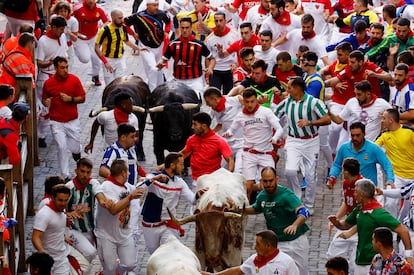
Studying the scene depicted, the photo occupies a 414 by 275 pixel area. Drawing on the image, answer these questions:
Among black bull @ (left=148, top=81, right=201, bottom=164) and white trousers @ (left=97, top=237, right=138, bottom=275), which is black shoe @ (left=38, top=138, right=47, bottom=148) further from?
white trousers @ (left=97, top=237, right=138, bottom=275)

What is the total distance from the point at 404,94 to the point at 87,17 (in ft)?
25.1

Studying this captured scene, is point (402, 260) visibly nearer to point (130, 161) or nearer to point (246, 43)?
point (130, 161)

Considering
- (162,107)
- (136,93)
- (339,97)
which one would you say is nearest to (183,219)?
(162,107)

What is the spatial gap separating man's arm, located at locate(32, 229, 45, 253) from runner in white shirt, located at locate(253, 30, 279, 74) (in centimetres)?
767

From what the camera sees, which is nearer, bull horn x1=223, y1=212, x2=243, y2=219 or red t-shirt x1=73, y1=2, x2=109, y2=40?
bull horn x1=223, y1=212, x2=243, y2=219

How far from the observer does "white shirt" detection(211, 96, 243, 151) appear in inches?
712

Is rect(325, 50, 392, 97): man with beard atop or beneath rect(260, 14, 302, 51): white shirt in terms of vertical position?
beneath

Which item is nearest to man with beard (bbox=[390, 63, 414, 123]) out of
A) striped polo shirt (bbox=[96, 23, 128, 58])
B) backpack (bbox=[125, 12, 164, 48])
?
backpack (bbox=[125, 12, 164, 48])

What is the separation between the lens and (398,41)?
20.2m

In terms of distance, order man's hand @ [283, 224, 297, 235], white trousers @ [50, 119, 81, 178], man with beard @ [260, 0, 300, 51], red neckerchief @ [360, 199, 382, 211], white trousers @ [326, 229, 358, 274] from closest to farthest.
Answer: red neckerchief @ [360, 199, 382, 211], man's hand @ [283, 224, 297, 235], white trousers @ [326, 229, 358, 274], white trousers @ [50, 119, 81, 178], man with beard @ [260, 0, 300, 51]

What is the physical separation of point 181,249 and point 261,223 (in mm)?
3973

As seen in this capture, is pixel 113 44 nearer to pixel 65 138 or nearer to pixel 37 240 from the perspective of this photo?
pixel 65 138

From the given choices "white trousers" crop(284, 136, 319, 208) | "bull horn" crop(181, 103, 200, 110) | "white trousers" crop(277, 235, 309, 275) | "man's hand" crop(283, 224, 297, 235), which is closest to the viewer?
"man's hand" crop(283, 224, 297, 235)

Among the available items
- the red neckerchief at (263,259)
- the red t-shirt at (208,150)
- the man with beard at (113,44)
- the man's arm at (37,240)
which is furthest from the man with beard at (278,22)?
the red neckerchief at (263,259)
